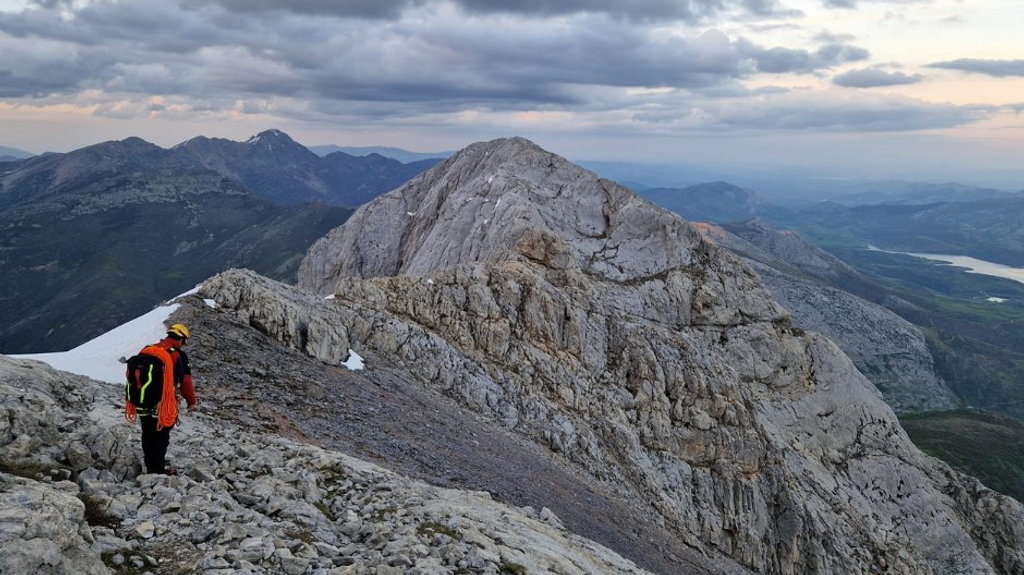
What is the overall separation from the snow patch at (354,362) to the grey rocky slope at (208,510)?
18096mm

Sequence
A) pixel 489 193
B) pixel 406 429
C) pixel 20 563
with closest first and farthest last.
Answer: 1. pixel 20 563
2. pixel 406 429
3. pixel 489 193

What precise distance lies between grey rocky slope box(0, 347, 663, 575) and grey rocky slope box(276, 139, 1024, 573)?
739 inches

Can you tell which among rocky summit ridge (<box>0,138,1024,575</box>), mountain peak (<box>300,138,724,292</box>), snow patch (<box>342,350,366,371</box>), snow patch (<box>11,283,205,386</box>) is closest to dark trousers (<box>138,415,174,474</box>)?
rocky summit ridge (<box>0,138,1024,575</box>)

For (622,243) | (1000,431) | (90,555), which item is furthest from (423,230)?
(1000,431)

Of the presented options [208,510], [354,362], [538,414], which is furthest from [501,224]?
[208,510]

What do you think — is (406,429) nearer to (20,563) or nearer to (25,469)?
(25,469)

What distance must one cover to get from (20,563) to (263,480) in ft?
21.6

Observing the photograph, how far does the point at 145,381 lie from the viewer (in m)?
15.1

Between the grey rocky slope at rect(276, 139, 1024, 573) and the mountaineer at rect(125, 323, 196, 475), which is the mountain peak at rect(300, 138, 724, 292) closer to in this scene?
the grey rocky slope at rect(276, 139, 1024, 573)

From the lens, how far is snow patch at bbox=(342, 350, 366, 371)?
127ft

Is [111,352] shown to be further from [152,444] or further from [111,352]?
[152,444]

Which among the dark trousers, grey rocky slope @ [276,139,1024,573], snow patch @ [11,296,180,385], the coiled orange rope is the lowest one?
grey rocky slope @ [276,139,1024,573]

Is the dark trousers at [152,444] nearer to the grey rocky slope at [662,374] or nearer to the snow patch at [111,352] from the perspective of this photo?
the snow patch at [111,352]

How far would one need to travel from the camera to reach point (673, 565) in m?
35.8
